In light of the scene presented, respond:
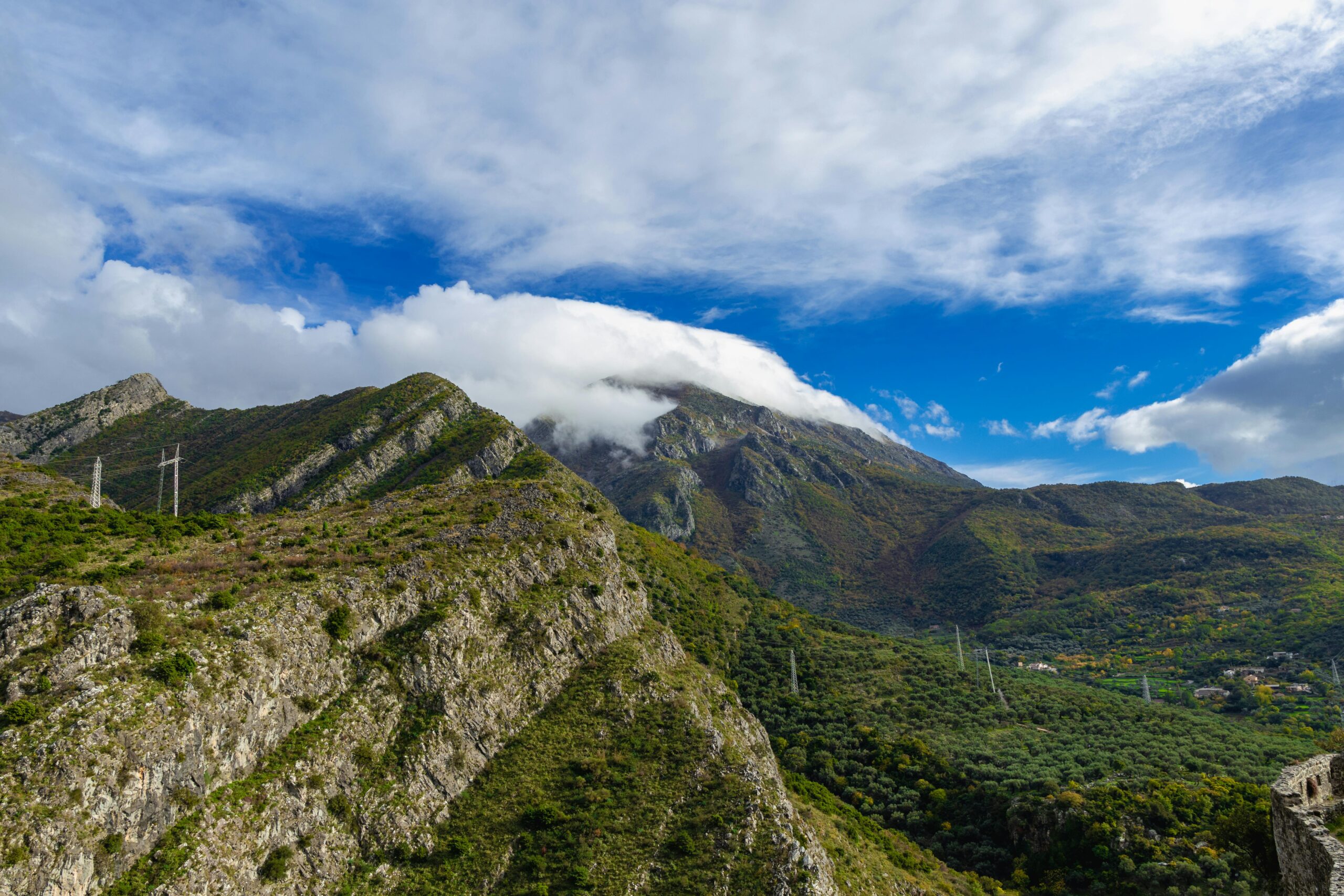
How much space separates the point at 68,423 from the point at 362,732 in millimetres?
195037

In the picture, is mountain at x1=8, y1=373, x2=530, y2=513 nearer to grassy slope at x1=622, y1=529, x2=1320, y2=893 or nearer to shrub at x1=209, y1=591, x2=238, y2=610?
grassy slope at x1=622, y1=529, x2=1320, y2=893

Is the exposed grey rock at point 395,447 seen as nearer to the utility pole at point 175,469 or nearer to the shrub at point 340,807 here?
the utility pole at point 175,469

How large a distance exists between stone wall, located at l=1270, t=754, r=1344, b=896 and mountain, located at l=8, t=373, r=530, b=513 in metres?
132

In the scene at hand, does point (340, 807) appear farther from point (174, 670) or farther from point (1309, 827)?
point (1309, 827)

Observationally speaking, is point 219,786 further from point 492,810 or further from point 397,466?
point 397,466

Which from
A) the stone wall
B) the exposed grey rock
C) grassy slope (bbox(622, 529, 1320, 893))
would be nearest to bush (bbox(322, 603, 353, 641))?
A: the stone wall

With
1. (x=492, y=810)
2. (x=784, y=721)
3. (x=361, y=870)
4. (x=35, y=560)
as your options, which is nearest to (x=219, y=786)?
(x=361, y=870)

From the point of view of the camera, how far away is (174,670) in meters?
40.5

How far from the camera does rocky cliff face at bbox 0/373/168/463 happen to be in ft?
535

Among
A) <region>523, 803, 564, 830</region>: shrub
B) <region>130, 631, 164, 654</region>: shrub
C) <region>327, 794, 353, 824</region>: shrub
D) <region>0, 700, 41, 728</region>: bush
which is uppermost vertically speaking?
<region>130, 631, 164, 654</region>: shrub

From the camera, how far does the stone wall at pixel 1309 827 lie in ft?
107

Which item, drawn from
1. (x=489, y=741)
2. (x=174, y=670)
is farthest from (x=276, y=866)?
(x=489, y=741)

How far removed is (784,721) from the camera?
359 ft

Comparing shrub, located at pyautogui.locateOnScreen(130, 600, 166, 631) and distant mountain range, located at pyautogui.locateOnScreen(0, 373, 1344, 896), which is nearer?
distant mountain range, located at pyautogui.locateOnScreen(0, 373, 1344, 896)
